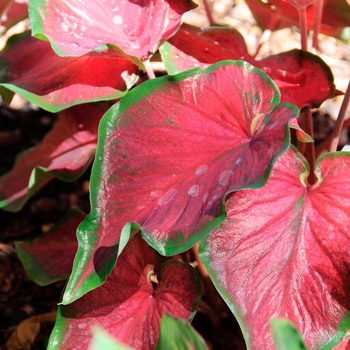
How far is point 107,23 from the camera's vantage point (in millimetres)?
871

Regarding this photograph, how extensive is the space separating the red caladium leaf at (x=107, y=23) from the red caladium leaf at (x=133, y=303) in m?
0.34

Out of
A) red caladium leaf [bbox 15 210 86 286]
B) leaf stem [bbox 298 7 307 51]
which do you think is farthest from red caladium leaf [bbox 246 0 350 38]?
red caladium leaf [bbox 15 210 86 286]

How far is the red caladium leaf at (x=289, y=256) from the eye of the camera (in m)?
0.69

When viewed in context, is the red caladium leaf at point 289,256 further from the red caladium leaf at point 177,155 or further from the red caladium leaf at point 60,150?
the red caladium leaf at point 60,150

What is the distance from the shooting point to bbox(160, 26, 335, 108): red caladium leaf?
904 millimetres

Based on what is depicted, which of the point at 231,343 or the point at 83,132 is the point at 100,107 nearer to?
the point at 83,132

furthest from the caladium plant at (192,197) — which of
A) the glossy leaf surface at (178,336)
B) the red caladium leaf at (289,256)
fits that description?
the glossy leaf surface at (178,336)

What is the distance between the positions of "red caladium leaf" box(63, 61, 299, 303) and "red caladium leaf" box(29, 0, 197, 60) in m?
0.14

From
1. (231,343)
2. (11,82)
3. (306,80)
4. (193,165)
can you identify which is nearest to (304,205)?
(193,165)

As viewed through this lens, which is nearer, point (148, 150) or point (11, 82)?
point (148, 150)

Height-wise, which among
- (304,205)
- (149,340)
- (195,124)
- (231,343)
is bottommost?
(231,343)

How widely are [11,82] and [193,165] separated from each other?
0.44 metres

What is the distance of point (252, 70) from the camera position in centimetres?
75

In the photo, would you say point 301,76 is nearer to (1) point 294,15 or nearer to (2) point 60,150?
(1) point 294,15
